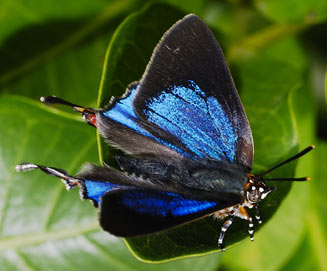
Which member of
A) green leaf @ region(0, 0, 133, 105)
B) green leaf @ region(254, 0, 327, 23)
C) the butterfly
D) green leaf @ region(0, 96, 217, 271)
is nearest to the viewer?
the butterfly

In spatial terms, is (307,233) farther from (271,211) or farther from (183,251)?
(183,251)

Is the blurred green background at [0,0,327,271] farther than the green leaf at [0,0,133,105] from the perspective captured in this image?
No

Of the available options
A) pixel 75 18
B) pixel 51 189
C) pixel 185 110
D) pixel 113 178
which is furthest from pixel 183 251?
pixel 75 18

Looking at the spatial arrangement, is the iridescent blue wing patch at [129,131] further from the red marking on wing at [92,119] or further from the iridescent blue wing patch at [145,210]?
the iridescent blue wing patch at [145,210]

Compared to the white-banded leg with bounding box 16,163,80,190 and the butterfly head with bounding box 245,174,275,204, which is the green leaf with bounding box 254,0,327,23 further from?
the white-banded leg with bounding box 16,163,80,190

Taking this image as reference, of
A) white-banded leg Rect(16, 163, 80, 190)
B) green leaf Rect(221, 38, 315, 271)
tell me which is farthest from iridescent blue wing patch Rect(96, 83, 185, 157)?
green leaf Rect(221, 38, 315, 271)

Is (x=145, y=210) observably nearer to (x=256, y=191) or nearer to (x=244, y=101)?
(x=256, y=191)

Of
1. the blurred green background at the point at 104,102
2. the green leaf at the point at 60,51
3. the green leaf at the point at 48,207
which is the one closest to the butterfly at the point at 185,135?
the blurred green background at the point at 104,102

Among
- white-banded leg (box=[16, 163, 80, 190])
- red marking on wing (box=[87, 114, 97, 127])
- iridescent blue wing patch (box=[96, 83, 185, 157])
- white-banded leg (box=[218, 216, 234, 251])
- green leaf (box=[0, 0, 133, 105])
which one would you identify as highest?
green leaf (box=[0, 0, 133, 105])
